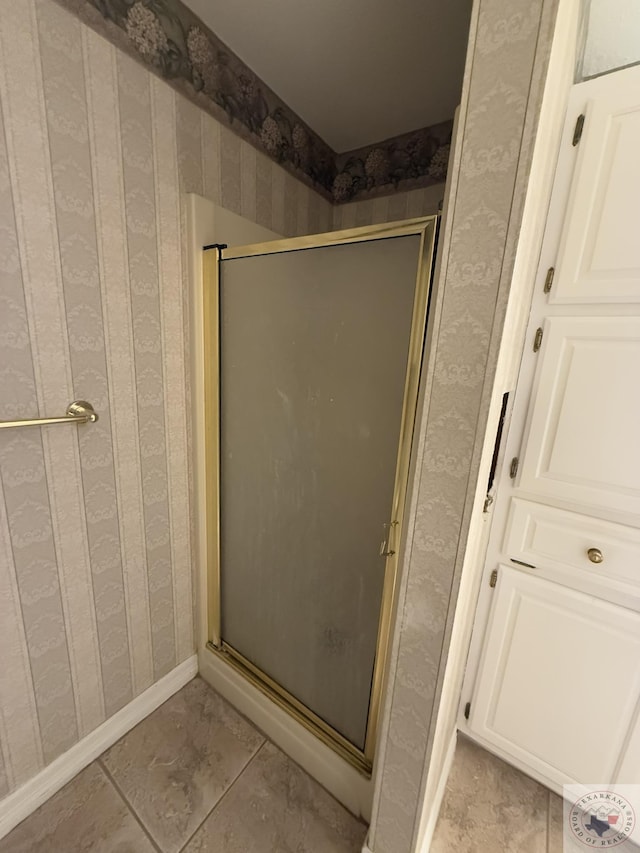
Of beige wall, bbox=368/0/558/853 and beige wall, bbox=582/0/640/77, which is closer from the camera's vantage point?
beige wall, bbox=368/0/558/853

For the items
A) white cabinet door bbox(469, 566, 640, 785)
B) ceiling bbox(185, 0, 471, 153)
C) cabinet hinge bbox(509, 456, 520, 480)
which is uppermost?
ceiling bbox(185, 0, 471, 153)

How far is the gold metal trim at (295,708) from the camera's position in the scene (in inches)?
43.9

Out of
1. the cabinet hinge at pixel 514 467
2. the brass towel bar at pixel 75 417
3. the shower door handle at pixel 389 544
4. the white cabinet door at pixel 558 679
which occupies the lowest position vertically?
the white cabinet door at pixel 558 679

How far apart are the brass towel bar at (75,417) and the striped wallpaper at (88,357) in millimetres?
24

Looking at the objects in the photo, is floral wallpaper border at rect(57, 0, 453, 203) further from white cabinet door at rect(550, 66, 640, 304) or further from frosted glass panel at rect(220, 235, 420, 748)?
white cabinet door at rect(550, 66, 640, 304)

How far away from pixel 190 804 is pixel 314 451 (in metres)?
1.17

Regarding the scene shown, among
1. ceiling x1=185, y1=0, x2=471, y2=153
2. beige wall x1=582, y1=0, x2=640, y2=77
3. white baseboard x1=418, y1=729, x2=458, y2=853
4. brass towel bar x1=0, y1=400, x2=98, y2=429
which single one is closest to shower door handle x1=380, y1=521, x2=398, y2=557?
white baseboard x1=418, y1=729, x2=458, y2=853

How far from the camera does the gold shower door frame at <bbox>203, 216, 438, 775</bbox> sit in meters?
0.81

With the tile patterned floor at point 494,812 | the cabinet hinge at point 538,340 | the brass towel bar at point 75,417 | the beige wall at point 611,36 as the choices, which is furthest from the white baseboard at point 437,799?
the beige wall at point 611,36

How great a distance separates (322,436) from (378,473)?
21 cm

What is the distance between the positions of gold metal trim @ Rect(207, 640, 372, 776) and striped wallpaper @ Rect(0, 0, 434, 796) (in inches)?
12.2

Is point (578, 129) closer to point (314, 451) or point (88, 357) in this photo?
point (314, 451)

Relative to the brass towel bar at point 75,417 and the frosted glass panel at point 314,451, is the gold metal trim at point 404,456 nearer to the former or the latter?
the frosted glass panel at point 314,451

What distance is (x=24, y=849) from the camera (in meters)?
0.98
